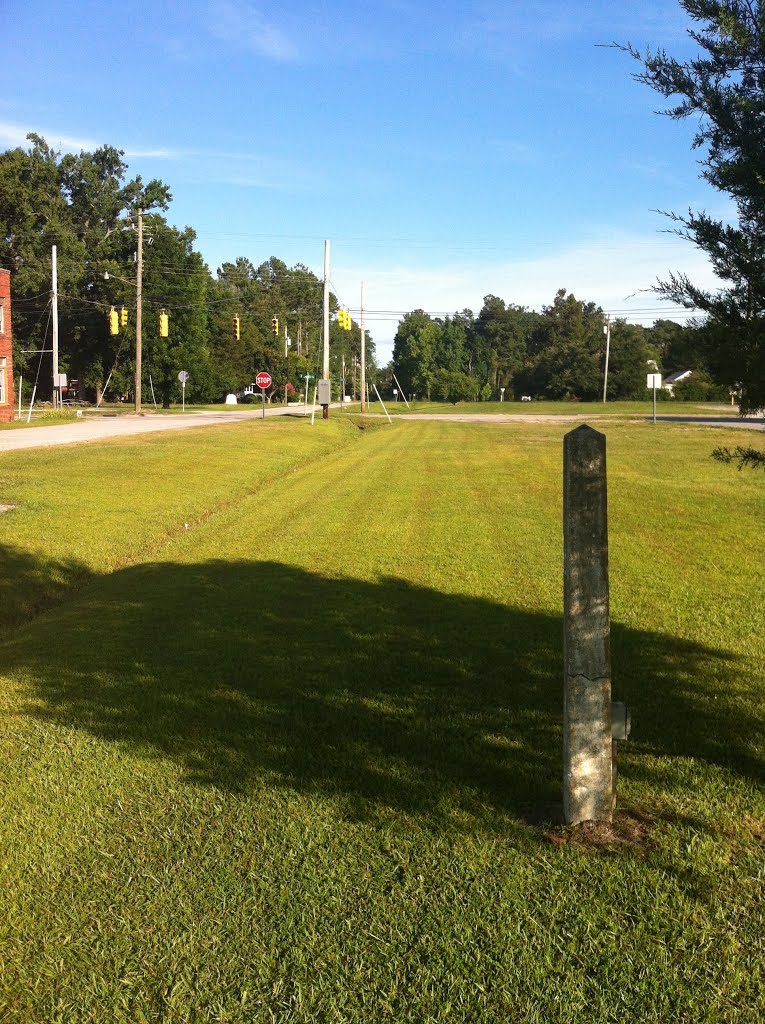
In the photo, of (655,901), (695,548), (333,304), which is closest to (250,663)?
(655,901)

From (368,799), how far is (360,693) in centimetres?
176

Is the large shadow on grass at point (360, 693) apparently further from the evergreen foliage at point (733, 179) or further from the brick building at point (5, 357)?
the brick building at point (5, 357)

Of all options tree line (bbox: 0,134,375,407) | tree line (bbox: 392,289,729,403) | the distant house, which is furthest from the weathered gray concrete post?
tree line (bbox: 392,289,729,403)

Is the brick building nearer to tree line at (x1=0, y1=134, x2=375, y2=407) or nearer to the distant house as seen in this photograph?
tree line at (x1=0, y1=134, x2=375, y2=407)

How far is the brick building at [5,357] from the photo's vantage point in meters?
51.3

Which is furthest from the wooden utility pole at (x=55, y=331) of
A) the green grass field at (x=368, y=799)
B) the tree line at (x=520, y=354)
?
the tree line at (x=520, y=354)

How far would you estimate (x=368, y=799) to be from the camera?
467 cm

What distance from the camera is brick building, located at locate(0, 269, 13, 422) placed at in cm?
5134

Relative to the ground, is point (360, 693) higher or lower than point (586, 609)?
lower

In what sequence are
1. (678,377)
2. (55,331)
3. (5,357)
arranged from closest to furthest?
1. (678,377)
2. (5,357)
3. (55,331)

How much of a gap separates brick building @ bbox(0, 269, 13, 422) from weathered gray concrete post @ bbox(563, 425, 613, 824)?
168 ft

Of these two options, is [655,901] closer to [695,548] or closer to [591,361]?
[695,548]

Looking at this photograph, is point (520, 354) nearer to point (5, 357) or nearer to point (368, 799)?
point (5, 357)

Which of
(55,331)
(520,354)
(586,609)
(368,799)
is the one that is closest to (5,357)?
(55,331)
